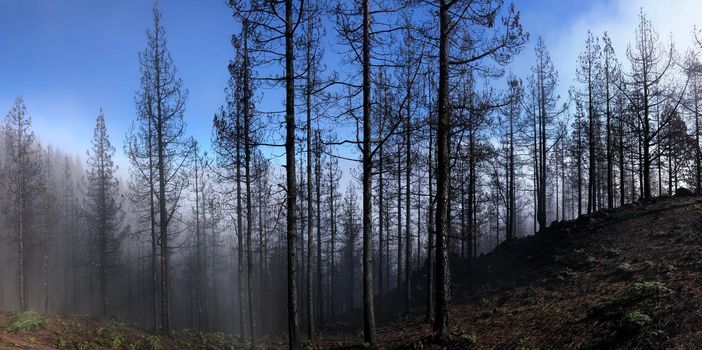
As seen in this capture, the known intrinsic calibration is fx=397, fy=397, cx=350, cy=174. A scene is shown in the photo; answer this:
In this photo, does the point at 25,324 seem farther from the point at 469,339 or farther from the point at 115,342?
the point at 469,339

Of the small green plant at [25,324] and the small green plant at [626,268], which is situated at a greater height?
the small green plant at [626,268]

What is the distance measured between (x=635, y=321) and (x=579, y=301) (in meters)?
3.69

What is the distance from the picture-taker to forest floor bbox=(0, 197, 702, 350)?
7.74m

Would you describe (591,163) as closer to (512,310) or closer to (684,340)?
(512,310)

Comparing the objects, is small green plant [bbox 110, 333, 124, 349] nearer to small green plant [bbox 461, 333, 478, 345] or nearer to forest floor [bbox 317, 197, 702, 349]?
forest floor [bbox 317, 197, 702, 349]

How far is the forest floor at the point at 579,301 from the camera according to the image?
305 inches

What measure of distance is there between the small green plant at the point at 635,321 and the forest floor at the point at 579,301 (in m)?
0.02

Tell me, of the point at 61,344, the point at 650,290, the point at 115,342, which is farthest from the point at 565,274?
the point at 61,344

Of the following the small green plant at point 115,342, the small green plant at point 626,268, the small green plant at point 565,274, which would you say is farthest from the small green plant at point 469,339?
the small green plant at point 115,342

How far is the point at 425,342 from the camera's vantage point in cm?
937

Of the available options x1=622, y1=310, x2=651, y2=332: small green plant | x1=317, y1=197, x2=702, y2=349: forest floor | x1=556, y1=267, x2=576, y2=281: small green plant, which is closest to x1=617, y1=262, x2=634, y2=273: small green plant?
x1=317, y1=197, x2=702, y2=349: forest floor

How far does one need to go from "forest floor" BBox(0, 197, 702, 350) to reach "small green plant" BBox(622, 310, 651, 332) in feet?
0.06

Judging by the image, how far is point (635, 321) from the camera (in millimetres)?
7430

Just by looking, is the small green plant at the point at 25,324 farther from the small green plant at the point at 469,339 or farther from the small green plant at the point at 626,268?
the small green plant at the point at 626,268
